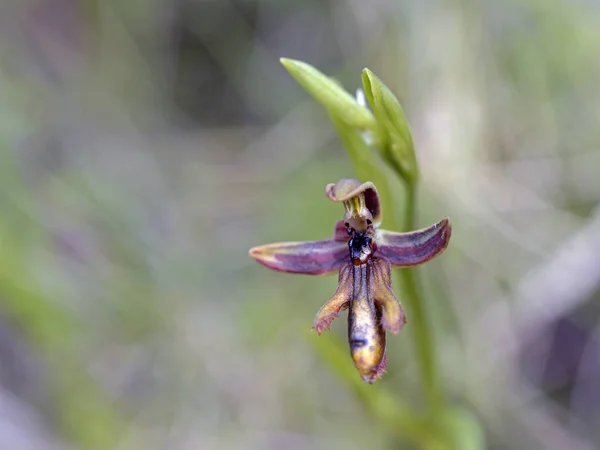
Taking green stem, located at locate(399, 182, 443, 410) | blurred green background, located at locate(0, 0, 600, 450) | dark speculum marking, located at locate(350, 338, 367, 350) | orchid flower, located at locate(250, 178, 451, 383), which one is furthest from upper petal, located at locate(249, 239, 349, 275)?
blurred green background, located at locate(0, 0, 600, 450)

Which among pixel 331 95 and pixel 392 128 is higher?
pixel 331 95

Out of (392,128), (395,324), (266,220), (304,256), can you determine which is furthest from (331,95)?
(266,220)

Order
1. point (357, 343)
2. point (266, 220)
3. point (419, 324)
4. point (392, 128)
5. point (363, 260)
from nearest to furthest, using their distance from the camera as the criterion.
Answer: point (357, 343)
point (392, 128)
point (363, 260)
point (419, 324)
point (266, 220)

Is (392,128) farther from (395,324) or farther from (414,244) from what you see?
(395,324)

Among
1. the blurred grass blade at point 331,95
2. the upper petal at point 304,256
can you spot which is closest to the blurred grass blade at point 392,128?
the blurred grass blade at point 331,95

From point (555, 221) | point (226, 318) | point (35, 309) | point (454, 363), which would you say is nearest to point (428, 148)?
point (555, 221)

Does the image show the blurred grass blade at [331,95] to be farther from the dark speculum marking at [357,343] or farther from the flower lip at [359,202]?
the dark speculum marking at [357,343]

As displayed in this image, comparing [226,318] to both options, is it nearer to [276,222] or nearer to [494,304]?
[276,222]

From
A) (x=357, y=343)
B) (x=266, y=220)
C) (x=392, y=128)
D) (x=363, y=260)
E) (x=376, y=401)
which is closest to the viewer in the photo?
(x=357, y=343)
